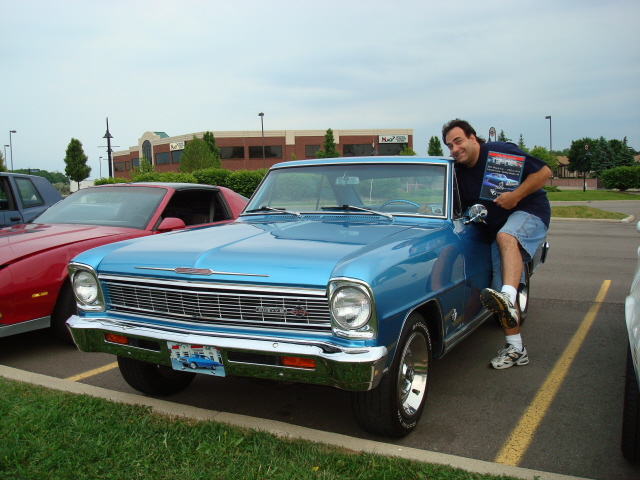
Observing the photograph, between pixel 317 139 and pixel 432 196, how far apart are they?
231 ft

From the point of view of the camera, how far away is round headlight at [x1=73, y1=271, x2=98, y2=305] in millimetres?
3424

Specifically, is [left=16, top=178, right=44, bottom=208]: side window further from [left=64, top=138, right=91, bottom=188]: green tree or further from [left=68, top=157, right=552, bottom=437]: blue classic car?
[left=64, top=138, right=91, bottom=188]: green tree

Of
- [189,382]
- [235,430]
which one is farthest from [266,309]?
[189,382]

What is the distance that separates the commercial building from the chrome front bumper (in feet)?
219

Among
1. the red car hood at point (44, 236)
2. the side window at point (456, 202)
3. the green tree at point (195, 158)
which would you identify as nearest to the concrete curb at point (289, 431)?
the red car hood at point (44, 236)

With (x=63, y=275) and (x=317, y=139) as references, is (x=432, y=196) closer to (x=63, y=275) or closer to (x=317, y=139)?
(x=63, y=275)

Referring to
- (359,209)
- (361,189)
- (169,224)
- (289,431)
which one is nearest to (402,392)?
(289,431)

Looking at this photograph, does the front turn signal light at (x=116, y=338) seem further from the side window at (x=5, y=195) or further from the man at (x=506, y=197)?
the side window at (x=5, y=195)

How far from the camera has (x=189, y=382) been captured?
13.8 ft

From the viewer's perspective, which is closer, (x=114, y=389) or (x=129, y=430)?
(x=129, y=430)

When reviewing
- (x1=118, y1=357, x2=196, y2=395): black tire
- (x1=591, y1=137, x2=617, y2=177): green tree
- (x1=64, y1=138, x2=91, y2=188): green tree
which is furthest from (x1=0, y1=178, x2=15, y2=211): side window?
(x1=591, y1=137, x2=617, y2=177): green tree

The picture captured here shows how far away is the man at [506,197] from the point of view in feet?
14.3

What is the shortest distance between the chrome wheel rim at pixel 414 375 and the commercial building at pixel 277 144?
219ft

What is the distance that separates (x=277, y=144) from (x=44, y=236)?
68.4 m
